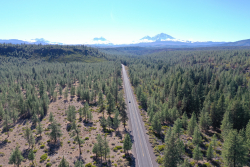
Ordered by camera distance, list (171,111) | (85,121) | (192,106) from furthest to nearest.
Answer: (192,106) → (85,121) → (171,111)

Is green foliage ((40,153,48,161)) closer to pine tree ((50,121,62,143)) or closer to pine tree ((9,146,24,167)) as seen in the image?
pine tree ((9,146,24,167))

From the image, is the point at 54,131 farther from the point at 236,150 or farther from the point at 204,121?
the point at 204,121

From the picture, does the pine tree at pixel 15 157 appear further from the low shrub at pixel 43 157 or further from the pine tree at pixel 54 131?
the pine tree at pixel 54 131

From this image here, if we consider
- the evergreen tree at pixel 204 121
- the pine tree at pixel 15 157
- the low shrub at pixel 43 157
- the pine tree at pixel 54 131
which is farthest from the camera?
the evergreen tree at pixel 204 121

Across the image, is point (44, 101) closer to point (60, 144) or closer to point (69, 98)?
point (69, 98)

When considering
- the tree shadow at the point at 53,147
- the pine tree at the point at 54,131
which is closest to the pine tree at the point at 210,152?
the tree shadow at the point at 53,147

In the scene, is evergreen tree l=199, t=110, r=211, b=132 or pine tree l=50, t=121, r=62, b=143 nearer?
pine tree l=50, t=121, r=62, b=143

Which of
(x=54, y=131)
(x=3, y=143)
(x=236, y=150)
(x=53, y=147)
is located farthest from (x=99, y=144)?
(x=3, y=143)

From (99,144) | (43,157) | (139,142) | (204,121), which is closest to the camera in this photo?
(99,144)

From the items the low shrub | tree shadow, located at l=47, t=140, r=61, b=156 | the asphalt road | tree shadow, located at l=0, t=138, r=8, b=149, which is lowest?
tree shadow, located at l=0, t=138, r=8, b=149

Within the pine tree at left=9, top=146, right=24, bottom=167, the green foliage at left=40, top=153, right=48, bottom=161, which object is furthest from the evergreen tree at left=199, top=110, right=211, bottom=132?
the pine tree at left=9, top=146, right=24, bottom=167

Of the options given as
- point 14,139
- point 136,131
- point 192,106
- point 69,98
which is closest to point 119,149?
point 136,131
